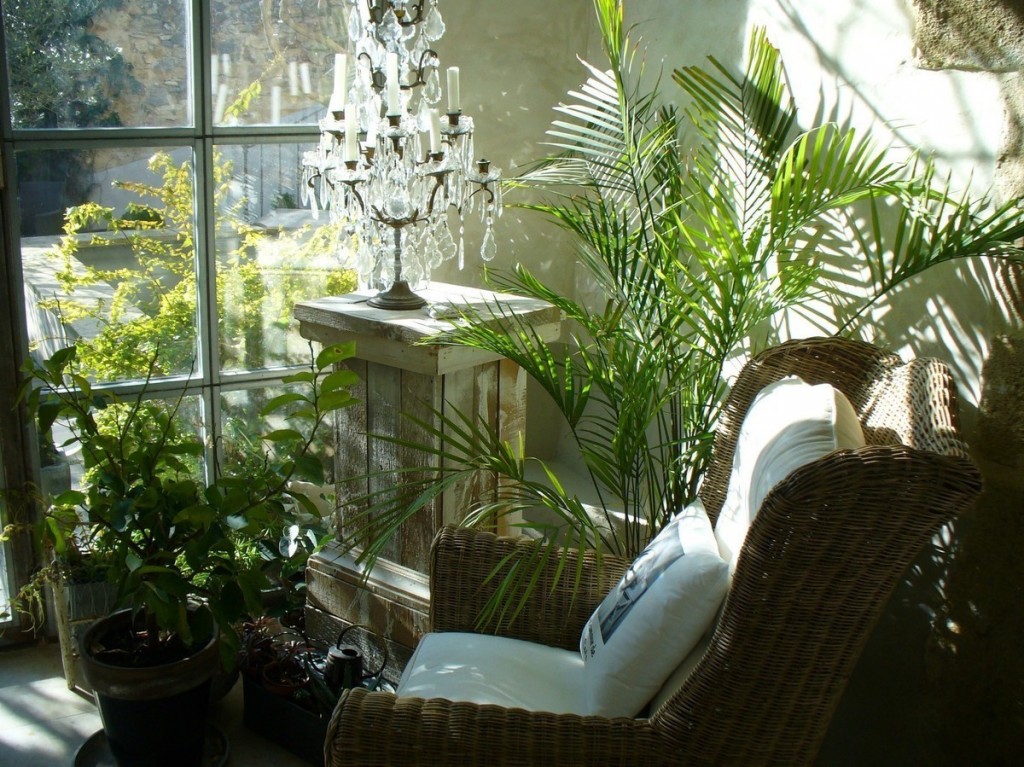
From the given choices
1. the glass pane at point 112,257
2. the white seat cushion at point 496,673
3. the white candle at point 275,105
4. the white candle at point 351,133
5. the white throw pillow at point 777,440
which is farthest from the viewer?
the white candle at point 275,105

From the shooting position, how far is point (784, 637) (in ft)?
4.76

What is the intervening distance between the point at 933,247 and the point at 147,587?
1645mm

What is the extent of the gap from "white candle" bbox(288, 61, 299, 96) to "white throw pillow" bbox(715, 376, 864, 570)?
1.60 m

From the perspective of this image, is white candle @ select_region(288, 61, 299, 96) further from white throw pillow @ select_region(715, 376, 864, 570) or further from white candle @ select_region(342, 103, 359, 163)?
white throw pillow @ select_region(715, 376, 864, 570)

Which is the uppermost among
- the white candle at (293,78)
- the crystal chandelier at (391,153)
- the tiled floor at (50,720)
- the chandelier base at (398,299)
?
the white candle at (293,78)

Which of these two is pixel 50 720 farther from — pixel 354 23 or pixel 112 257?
pixel 354 23

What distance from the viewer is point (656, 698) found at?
1.67 m

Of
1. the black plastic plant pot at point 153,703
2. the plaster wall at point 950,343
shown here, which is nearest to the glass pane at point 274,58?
the plaster wall at point 950,343

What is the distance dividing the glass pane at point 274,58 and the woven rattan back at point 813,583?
184cm

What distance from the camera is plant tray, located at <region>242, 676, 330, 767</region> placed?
239 centimetres

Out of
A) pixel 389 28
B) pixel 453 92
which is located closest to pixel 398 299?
pixel 453 92

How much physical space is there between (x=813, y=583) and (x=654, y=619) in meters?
0.29

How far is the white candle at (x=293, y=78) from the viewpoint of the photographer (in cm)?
276

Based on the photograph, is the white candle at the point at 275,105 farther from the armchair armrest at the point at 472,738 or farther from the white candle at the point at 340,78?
the armchair armrest at the point at 472,738
